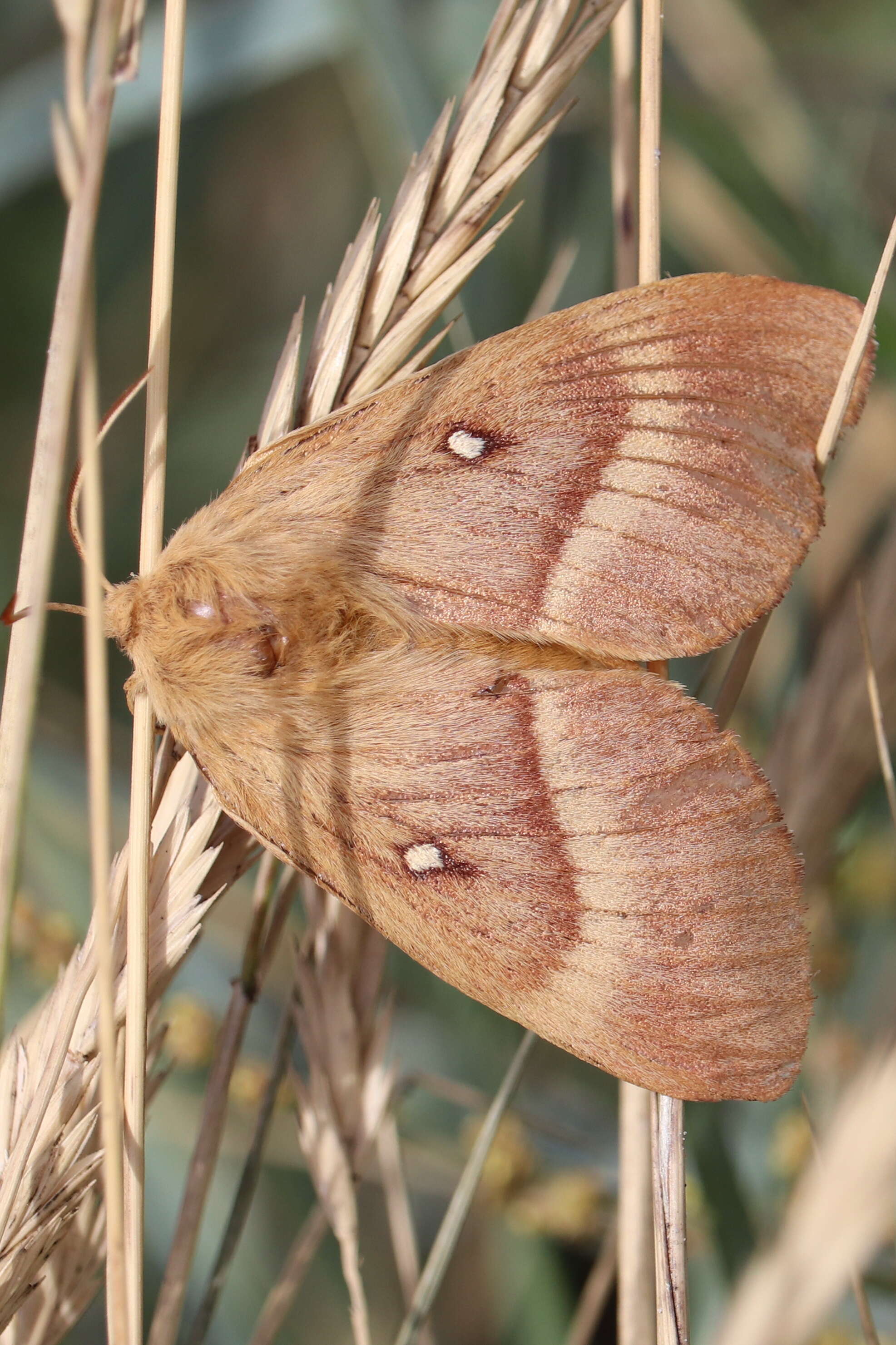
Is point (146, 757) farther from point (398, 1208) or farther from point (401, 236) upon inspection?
point (398, 1208)

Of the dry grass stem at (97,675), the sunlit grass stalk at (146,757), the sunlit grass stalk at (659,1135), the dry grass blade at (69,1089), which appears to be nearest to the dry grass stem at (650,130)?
the sunlit grass stalk at (659,1135)

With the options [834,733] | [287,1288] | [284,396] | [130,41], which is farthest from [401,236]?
[287,1288]

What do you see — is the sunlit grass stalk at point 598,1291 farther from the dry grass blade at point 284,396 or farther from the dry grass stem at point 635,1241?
the dry grass blade at point 284,396

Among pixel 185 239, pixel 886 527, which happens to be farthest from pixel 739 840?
pixel 185 239

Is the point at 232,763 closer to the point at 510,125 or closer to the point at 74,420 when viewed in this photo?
the point at 74,420

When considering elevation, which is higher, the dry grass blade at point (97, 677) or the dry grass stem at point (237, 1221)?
the dry grass blade at point (97, 677)
